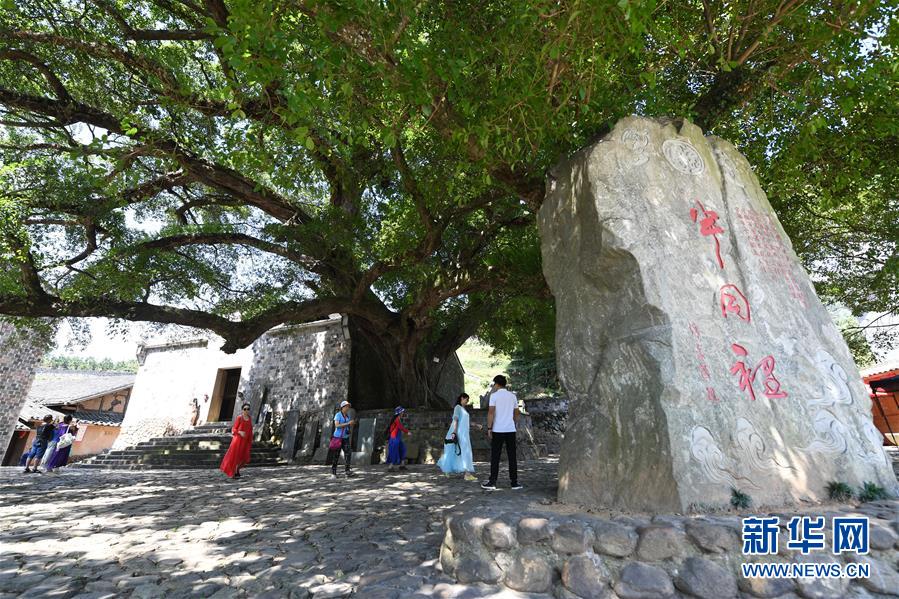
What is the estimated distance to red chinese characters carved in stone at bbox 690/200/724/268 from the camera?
4125 mm

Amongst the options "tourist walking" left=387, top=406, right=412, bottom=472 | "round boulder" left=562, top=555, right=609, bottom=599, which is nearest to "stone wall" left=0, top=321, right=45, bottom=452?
"tourist walking" left=387, top=406, right=412, bottom=472

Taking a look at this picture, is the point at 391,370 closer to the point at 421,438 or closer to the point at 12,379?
the point at 421,438

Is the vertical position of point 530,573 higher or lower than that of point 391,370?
lower

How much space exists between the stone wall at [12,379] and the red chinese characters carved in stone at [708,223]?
68.8ft

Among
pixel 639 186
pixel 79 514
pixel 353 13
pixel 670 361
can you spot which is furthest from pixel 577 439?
pixel 79 514

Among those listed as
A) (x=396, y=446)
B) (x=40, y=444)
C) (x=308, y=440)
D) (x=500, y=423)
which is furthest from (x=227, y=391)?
(x=500, y=423)

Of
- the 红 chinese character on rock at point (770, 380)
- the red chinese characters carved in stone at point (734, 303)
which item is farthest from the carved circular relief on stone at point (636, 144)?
the 红 chinese character on rock at point (770, 380)

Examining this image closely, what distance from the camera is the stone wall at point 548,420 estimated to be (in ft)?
39.2

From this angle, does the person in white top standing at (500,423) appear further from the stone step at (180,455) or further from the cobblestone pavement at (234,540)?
the stone step at (180,455)

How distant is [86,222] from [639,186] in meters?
9.54

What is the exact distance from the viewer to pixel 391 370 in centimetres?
1356

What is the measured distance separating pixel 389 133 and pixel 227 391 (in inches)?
633

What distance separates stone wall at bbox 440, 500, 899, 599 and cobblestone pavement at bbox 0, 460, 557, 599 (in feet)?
0.67

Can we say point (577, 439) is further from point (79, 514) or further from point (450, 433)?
point (79, 514)
